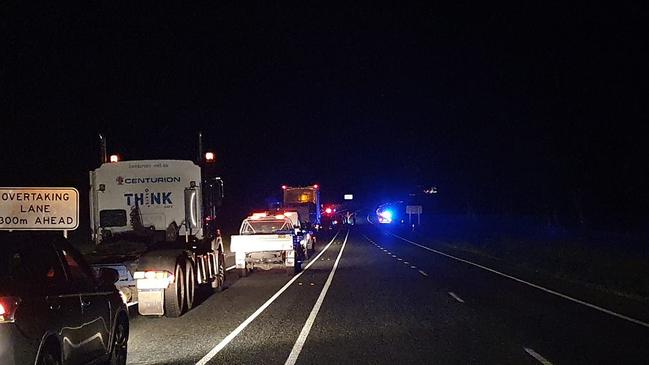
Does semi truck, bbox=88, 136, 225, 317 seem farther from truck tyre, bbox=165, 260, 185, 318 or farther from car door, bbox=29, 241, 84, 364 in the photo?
car door, bbox=29, 241, 84, 364

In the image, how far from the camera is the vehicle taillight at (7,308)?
682cm

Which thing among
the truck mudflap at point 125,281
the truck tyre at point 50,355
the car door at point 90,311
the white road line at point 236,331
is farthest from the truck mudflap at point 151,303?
the truck tyre at point 50,355

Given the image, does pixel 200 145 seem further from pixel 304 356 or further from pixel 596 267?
pixel 596 267

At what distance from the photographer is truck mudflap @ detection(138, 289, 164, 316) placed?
53.6ft

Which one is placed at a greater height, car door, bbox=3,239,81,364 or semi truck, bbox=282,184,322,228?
semi truck, bbox=282,184,322,228

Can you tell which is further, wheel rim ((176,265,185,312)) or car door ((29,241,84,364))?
wheel rim ((176,265,185,312))

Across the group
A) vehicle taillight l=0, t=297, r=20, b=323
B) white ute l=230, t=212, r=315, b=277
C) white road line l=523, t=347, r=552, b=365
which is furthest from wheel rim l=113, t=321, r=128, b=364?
white ute l=230, t=212, r=315, b=277

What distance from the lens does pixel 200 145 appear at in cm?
2159

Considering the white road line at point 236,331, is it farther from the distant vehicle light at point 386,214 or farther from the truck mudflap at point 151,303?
the distant vehicle light at point 386,214

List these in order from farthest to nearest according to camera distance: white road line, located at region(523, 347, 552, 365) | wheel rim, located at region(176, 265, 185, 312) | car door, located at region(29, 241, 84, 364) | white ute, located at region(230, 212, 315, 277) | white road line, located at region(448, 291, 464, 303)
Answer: white ute, located at region(230, 212, 315, 277) → white road line, located at region(448, 291, 464, 303) → wheel rim, located at region(176, 265, 185, 312) → white road line, located at region(523, 347, 552, 365) → car door, located at region(29, 241, 84, 364)

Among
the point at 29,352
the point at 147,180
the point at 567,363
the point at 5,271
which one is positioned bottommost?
the point at 567,363

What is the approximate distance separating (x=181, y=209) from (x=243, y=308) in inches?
153

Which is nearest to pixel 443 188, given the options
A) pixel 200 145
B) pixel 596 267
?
pixel 596 267

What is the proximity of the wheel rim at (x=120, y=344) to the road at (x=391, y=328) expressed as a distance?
0.93 m
